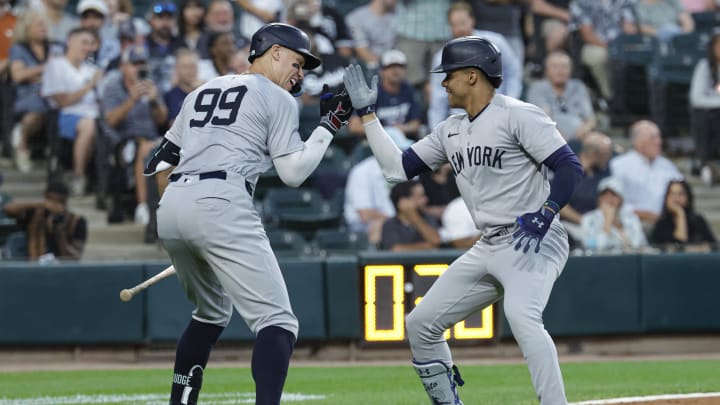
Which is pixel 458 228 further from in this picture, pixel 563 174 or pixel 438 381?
pixel 563 174

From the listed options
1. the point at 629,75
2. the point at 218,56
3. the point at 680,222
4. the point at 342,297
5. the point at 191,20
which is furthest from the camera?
the point at 629,75

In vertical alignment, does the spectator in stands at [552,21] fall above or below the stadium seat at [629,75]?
above

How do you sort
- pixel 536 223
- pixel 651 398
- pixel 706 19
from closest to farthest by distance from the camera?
pixel 536 223 < pixel 651 398 < pixel 706 19

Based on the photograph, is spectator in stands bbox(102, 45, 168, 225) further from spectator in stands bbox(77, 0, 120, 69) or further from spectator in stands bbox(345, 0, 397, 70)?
spectator in stands bbox(345, 0, 397, 70)

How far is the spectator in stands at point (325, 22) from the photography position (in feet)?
41.3

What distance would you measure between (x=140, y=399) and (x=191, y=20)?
220 inches

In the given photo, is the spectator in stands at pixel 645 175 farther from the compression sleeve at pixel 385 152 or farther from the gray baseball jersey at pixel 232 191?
the gray baseball jersey at pixel 232 191

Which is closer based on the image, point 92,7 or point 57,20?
point 92,7

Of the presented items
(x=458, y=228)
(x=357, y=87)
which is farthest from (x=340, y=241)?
(x=357, y=87)

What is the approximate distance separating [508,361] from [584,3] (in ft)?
18.4

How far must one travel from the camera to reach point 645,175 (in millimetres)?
12164

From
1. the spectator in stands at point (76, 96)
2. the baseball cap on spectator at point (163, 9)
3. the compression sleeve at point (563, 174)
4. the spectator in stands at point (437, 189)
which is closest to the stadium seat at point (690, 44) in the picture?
the spectator in stands at point (437, 189)

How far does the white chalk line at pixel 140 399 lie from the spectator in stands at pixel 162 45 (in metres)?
4.54

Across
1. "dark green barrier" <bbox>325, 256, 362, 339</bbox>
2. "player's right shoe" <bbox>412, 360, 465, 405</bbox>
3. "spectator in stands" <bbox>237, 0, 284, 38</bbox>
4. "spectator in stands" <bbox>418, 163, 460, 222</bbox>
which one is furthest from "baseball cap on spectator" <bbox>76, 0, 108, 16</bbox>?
"player's right shoe" <bbox>412, 360, 465, 405</bbox>
